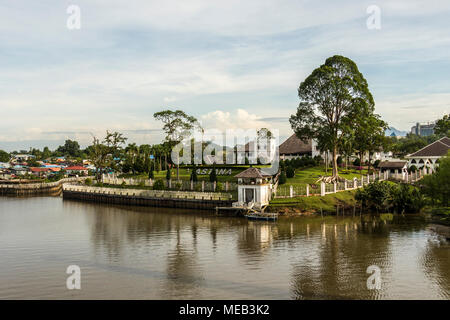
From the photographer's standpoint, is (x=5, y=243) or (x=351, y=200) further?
(x=351, y=200)

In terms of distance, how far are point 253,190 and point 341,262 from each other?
2116 centimetres

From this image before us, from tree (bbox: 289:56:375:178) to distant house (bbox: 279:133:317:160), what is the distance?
23.4 metres

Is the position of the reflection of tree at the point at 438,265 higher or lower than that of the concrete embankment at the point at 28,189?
lower

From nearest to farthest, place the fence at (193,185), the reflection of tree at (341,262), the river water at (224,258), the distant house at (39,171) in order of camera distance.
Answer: the reflection of tree at (341,262) < the river water at (224,258) < the fence at (193,185) < the distant house at (39,171)

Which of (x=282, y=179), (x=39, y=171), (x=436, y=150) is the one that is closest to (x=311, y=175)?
(x=282, y=179)

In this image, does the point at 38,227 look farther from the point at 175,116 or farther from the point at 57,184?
the point at 57,184

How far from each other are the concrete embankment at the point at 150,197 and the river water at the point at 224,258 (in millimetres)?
6146

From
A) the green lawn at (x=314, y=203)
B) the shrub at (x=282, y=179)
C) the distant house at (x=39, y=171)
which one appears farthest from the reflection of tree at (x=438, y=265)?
the distant house at (x=39, y=171)

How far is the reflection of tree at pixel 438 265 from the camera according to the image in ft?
75.6

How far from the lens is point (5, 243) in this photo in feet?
114

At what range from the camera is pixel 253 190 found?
48.0m

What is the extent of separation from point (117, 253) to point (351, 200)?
31619mm

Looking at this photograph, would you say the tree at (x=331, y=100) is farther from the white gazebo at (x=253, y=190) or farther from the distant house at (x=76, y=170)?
the distant house at (x=76, y=170)

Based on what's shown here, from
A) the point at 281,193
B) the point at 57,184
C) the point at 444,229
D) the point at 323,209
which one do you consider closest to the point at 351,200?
the point at 323,209
